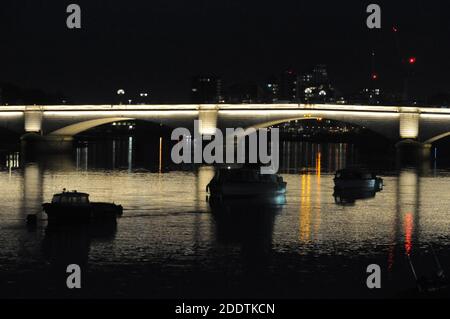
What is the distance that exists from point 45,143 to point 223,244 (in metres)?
62.5

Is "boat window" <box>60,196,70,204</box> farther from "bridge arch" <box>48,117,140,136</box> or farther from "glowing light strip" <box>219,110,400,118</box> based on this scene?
"bridge arch" <box>48,117,140,136</box>

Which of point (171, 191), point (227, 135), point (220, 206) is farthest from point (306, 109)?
point (220, 206)

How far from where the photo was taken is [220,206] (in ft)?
118

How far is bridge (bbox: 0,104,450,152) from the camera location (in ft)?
257

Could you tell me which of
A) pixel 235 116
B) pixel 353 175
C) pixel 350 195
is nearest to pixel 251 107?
pixel 235 116

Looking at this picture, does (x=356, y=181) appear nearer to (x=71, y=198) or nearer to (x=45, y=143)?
(x=71, y=198)

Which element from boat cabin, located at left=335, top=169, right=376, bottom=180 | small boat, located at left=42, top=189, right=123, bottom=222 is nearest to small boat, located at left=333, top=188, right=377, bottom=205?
boat cabin, located at left=335, top=169, right=376, bottom=180

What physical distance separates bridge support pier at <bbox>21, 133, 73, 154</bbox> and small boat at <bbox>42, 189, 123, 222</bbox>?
5364cm

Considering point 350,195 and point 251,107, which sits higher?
point 251,107

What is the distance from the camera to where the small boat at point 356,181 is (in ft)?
147

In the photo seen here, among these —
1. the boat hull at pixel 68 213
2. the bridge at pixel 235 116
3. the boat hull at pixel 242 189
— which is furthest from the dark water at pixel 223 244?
the bridge at pixel 235 116

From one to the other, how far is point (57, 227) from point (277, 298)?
1151cm

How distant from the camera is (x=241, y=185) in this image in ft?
127
